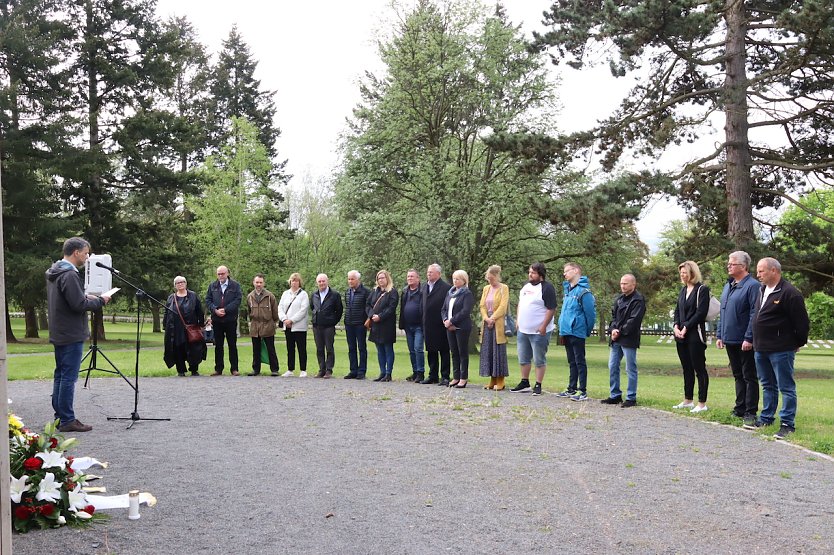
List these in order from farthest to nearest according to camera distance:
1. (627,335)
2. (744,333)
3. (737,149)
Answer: (737,149) < (627,335) < (744,333)

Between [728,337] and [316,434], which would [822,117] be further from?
[316,434]

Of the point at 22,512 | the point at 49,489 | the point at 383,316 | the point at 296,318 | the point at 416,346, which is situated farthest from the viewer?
the point at 296,318

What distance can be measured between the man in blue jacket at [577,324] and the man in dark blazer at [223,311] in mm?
6648

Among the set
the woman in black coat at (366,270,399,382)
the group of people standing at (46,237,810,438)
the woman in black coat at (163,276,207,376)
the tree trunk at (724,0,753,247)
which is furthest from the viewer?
the tree trunk at (724,0,753,247)

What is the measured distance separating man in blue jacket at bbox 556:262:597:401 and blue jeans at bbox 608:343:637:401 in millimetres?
651

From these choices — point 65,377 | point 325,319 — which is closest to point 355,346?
point 325,319

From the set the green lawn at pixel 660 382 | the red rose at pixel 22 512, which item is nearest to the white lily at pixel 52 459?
the red rose at pixel 22 512

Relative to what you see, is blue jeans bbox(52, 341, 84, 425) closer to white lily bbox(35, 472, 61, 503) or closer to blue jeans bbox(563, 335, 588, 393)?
white lily bbox(35, 472, 61, 503)

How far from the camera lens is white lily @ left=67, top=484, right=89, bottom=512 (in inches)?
199

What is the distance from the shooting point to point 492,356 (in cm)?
1302

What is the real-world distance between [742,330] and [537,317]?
352 cm

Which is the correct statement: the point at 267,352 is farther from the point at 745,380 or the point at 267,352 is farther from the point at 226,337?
the point at 745,380

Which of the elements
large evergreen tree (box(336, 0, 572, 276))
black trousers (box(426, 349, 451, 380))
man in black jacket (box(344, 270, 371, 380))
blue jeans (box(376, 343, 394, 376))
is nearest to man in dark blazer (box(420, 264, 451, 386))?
black trousers (box(426, 349, 451, 380))

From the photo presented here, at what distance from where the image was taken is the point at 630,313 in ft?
36.8
